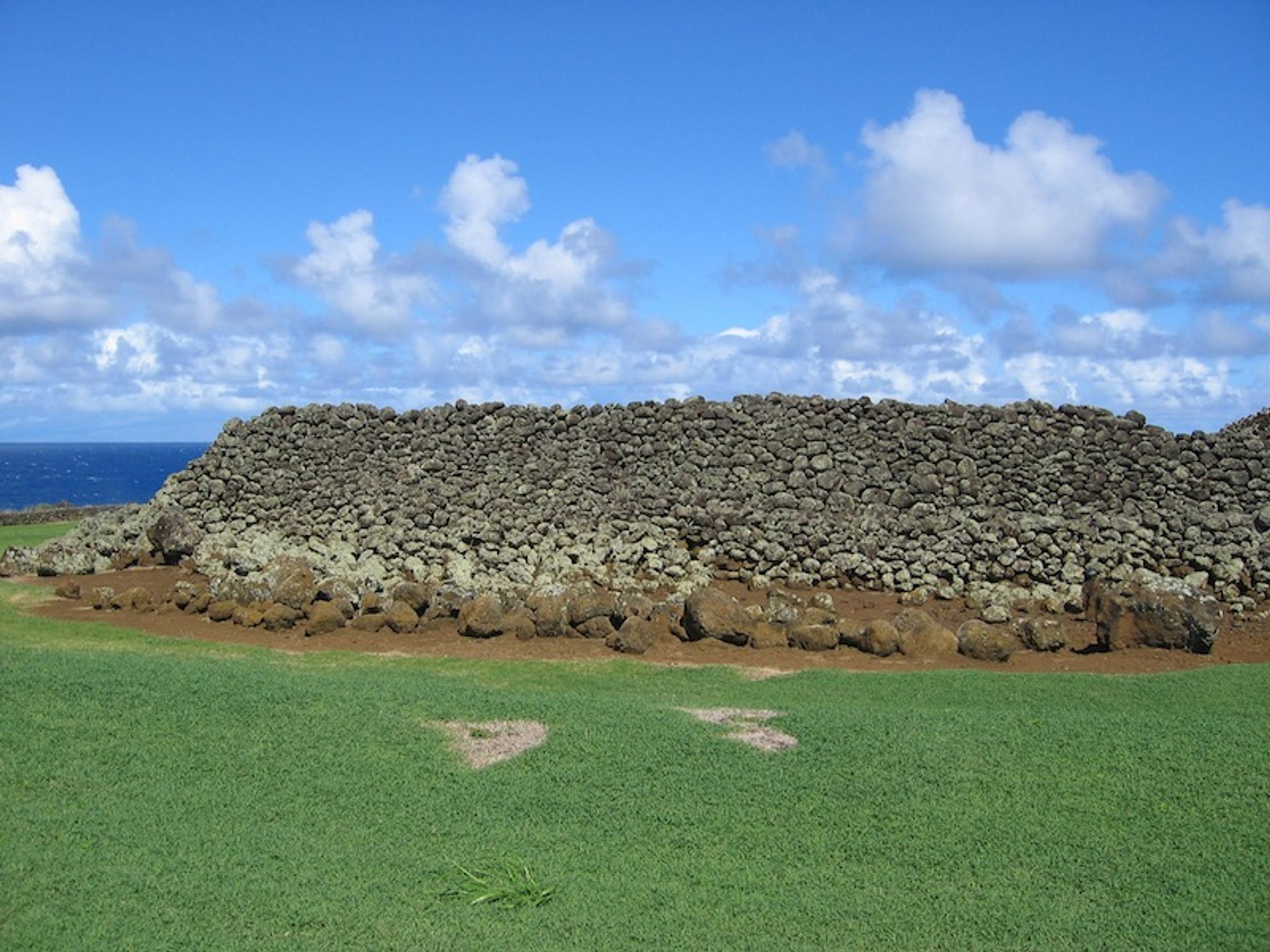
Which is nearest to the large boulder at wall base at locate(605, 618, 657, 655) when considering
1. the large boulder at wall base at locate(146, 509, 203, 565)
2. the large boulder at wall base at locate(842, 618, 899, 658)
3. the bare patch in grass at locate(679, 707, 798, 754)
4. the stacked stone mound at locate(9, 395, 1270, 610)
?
the stacked stone mound at locate(9, 395, 1270, 610)

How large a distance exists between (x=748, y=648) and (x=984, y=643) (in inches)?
145

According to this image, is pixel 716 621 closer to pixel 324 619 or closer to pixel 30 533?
pixel 324 619

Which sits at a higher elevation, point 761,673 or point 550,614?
point 550,614

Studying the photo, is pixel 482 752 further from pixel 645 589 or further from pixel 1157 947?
pixel 645 589

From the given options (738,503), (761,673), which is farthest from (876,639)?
(738,503)

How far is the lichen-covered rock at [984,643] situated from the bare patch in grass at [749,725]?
5.60m

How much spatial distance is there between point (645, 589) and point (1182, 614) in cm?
932

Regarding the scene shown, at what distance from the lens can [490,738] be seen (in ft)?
36.5

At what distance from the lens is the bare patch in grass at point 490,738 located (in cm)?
1061

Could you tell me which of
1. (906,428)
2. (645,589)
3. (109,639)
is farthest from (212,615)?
(906,428)

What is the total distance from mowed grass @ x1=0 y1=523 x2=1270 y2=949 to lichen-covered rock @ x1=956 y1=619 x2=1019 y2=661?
3663 millimetres

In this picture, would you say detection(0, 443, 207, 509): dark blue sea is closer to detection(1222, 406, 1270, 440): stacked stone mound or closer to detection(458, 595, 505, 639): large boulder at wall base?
detection(458, 595, 505, 639): large boulder at wall base

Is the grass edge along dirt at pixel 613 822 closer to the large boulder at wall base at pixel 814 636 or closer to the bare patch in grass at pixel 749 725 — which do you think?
the bare patch in grass at pixel 749 725

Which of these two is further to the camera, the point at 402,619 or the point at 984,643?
the point at 402,619
